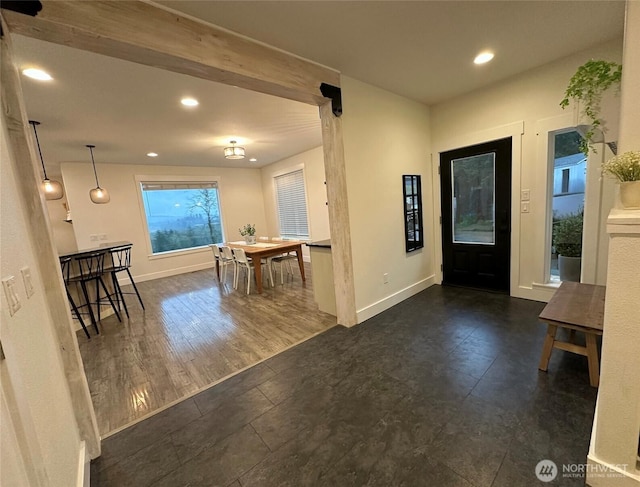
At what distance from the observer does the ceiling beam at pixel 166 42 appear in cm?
141

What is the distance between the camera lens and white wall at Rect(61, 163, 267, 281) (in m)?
5.31

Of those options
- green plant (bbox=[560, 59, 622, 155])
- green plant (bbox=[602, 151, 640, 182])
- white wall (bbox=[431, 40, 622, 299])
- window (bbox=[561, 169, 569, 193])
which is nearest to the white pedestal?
green plant (bbox=[602, 151, 640, 182])

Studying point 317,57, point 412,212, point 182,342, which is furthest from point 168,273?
point 317,57

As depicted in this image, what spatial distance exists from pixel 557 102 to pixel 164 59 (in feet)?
12.2

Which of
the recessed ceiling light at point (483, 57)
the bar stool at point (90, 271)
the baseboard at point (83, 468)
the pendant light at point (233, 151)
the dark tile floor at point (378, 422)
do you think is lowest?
the dark tile floor at point (378, 422)

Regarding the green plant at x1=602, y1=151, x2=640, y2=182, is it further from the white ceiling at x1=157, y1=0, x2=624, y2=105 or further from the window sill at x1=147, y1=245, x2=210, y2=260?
the window sill at x1=147, y1=245, x2=210, y2=260

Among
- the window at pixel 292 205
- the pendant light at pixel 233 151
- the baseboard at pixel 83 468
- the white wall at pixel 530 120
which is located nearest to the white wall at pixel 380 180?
the white wall at pixel 530 120

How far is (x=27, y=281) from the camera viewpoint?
1157 millimetres

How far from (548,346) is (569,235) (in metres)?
2.01

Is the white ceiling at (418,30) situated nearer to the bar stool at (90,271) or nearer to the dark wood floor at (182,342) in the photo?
the dark wood floor at (182,342)

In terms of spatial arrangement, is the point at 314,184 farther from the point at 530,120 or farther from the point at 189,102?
the point at 530,120

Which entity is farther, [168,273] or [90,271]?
[168,273]

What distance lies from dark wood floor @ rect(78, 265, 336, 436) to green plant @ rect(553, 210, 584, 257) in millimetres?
2932

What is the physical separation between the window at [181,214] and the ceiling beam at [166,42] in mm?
5133
